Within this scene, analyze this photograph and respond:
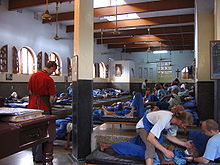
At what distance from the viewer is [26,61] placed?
1045 centimetres

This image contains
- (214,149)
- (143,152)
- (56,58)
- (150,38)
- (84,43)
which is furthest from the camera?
(150,38)

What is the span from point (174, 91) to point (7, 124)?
6339mm

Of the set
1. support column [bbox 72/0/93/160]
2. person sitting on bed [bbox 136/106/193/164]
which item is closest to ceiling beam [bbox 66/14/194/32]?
support column [bbox 72/0/93/160]

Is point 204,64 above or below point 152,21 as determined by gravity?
below

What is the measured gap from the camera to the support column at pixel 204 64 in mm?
7301

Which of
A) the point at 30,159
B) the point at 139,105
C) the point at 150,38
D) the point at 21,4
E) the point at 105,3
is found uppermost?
the point at 105,3

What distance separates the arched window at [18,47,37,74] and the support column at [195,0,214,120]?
22.7 ft

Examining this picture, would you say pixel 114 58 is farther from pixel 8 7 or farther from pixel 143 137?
pixel 143 137

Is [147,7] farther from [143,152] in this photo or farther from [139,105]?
[143,152]

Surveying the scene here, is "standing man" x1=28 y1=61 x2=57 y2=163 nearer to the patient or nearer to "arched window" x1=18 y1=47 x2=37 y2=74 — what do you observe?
the patient

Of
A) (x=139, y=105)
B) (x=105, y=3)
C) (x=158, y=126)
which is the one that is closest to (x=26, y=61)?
(x=105, y=3)

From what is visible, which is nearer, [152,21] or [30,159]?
[30,159]

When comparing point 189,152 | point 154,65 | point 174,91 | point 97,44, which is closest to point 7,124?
point 189,152

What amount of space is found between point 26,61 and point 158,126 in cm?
876
